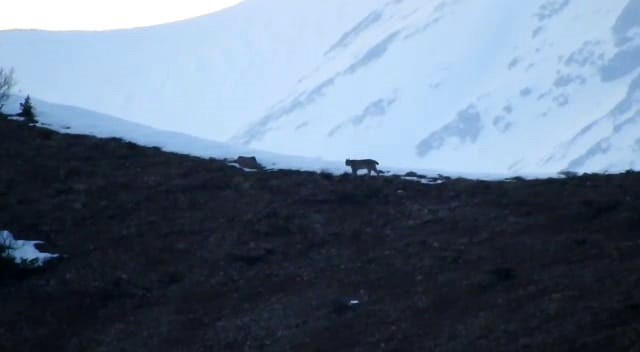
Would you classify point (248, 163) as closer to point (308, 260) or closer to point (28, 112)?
point (28, 112)

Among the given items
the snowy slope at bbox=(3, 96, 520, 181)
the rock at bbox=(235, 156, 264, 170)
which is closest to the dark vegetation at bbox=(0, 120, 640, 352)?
the rock at bbox=(235, 156, 264, 170)

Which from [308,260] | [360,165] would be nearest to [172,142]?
[360,165]

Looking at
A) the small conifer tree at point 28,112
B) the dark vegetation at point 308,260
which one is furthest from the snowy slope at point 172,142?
the dark vegetation at point 308,260

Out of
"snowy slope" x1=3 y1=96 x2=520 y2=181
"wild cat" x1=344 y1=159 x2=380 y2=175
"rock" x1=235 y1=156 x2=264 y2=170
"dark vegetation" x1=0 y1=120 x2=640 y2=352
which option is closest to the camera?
"dark vegetation" x1=0 y1=120 x2=640 y2=352

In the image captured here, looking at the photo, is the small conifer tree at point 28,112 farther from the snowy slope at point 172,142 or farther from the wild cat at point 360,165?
the wild cat at point 360,165

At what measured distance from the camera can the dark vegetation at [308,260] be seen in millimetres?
20422

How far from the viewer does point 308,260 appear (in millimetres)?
26703

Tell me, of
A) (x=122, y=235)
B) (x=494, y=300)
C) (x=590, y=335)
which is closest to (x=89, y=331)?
(x=122, y=235)

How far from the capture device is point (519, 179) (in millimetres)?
36844

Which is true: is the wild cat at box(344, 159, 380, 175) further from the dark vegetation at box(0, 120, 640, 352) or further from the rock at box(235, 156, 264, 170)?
the rock at box(235, 156, 264, 170)

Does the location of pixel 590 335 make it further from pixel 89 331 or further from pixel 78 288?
pixel 78 288

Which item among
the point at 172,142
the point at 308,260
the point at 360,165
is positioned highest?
the point at 172,142

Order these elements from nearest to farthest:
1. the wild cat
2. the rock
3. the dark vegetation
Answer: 1. the dark vegetation
2. the rock
3. the wild cat

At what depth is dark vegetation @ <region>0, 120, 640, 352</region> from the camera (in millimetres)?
20422
